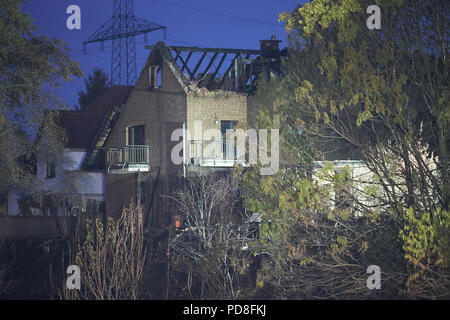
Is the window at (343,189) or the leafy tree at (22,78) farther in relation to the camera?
the leafy tree at (22,78)

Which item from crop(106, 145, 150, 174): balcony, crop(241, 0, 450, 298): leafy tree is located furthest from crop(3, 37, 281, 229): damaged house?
crop(241, 0, 450, 298): leafy tree

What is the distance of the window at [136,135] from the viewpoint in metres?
27.6

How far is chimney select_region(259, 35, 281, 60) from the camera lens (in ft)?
82.6

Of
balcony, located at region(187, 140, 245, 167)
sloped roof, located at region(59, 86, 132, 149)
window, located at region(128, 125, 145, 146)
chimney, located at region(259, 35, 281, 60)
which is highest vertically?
chimney, located at region(259, 35, 281, 60)

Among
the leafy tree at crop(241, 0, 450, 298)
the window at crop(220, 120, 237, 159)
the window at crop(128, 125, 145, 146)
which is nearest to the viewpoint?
the leafy tree at crop(241, 0, 450, 298)

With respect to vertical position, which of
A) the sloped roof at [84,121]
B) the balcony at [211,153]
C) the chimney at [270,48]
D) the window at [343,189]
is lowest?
the window at [343,189]

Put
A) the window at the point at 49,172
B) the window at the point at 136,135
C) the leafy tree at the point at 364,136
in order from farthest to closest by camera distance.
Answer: the window at the point at 49,172, the window at the point at 136,135, the leafy tree at the point at 364,136

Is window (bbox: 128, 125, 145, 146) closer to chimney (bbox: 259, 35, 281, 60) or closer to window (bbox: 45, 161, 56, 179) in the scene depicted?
window (bbox: 45, 161, 56, 179)

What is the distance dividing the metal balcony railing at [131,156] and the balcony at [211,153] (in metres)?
3.29

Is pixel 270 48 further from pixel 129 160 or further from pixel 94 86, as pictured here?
pixel 94 86

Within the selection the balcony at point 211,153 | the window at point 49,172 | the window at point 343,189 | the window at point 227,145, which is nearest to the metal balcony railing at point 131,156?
the balcony at point 211,153

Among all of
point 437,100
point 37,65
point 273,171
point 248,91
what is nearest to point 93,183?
point 248,91

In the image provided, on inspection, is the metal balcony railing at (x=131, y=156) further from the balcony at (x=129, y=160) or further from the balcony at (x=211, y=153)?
the balcony at (x=211, y=153)

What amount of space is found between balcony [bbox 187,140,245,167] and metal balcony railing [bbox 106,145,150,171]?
3293mm
